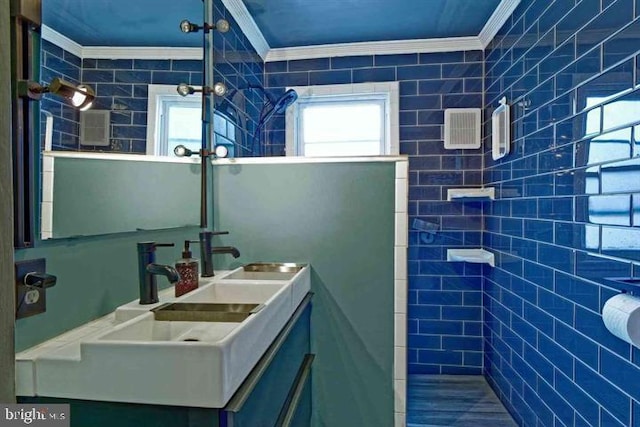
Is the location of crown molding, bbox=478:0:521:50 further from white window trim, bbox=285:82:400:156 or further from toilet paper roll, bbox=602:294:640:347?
toilet paper roll, bbox=602:294:640:347

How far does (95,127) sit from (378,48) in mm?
2406

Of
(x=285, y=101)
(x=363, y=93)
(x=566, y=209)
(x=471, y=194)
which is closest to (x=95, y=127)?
(x=566, y=209)

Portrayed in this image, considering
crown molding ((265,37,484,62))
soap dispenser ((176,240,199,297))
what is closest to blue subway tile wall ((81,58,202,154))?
soap dispenser ((176,240,199,297))

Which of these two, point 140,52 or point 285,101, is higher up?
point 285,101

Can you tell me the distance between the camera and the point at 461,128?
303 centimetres

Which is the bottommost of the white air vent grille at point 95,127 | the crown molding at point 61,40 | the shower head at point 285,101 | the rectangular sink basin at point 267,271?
the rectangular sink basin at point 267,271

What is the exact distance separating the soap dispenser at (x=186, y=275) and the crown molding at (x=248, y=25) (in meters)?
1.57

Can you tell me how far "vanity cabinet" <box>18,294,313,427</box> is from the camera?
858 mm

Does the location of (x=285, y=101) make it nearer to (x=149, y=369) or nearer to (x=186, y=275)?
(x=186, y=275)

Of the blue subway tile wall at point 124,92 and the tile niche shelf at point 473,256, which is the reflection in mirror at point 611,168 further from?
the blue subway tile wall at point 124,92

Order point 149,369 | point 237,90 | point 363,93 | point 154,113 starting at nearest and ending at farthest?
point 149,369, point 154,113, point 237,90, point 363,93

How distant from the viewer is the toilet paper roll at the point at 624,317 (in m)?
1.17

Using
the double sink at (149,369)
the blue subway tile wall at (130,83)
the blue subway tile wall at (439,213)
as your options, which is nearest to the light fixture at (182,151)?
the blue subway tile wall at (130,83)

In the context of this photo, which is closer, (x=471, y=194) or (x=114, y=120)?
(x=114, y=120)
